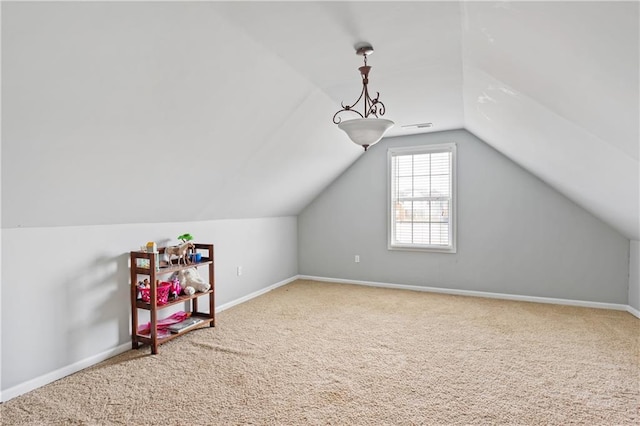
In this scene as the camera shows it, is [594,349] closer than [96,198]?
No

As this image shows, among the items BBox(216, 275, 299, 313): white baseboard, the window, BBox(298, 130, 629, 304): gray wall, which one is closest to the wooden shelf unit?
BBox(216, 275, 299, 313): white baseboard

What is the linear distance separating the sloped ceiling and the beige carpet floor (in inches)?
47.2

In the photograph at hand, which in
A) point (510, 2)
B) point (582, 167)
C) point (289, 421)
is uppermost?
point (510, 2)

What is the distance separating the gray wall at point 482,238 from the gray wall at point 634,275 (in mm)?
74

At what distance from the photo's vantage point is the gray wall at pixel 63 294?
7.88 feet

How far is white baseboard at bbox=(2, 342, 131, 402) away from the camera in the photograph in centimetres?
238

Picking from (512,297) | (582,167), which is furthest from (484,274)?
(582,167)

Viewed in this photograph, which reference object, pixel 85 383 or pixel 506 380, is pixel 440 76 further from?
pixel 85 383

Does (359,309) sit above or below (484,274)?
below

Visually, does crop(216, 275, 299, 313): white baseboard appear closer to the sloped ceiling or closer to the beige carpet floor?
the beige carpet floor

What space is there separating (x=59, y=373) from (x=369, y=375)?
227cm

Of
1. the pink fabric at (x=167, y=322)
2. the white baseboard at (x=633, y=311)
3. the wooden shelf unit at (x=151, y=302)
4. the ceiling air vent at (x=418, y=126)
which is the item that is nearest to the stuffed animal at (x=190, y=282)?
the wooden shelf unit at (x=151, y=302)

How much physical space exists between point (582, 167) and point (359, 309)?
266 cm

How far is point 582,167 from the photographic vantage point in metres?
3.11
